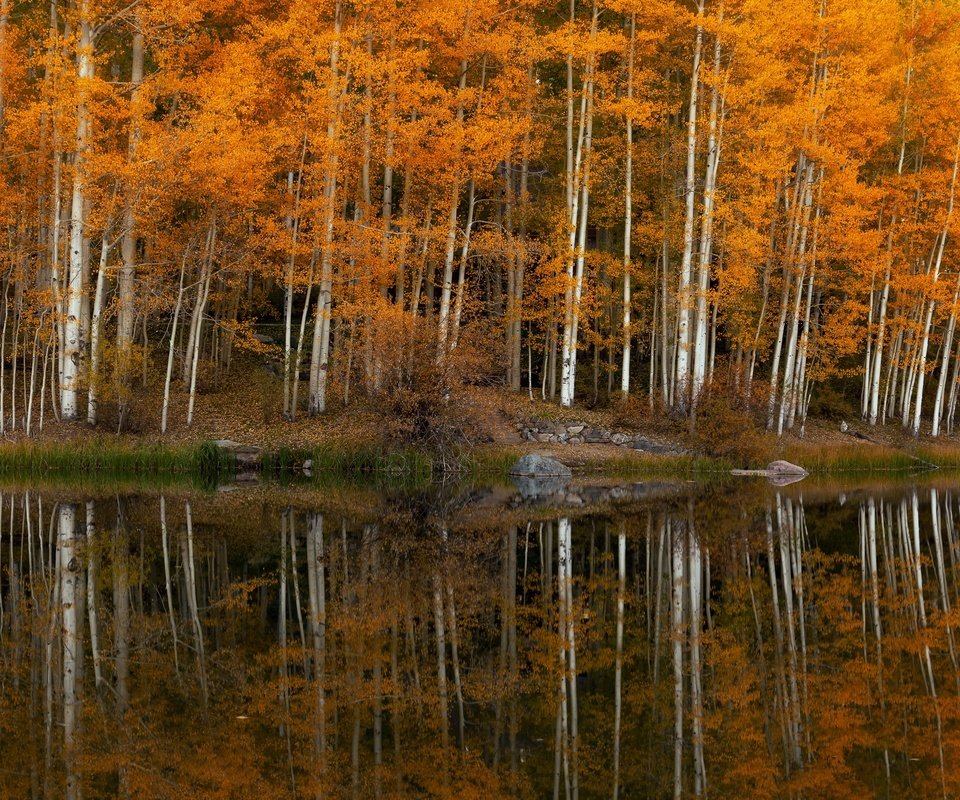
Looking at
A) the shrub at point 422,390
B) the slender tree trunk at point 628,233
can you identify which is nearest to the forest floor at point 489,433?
the shrub at point 422,390

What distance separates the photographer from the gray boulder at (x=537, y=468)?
21719 millimetres

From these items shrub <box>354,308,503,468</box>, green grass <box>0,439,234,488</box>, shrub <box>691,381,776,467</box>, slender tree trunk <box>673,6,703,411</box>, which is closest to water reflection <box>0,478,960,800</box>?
green grass <box>0,439,234,488</box>

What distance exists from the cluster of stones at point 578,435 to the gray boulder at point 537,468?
179 cm

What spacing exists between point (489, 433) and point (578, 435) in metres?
2.33

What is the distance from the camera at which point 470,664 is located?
7562mm

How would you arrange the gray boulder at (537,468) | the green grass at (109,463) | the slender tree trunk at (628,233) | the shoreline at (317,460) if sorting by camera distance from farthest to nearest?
the slender tree trunk at (628,233)
the gray boulder at (537,468)
the shoreline at (317,460)
the green grass at (109,463)

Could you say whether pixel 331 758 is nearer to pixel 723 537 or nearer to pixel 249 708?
pixel 249 708

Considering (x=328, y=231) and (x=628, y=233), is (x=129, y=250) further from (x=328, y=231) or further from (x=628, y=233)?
(x=628, y=233)

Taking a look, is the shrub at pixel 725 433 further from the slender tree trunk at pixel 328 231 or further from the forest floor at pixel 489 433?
the slender tree trunk at pixel 328 231

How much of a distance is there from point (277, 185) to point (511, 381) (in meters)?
6.90

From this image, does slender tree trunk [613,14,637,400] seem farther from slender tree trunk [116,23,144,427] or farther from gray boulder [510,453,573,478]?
slender tree trunk [116,23,144,427]

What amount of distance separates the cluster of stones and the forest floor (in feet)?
0.51

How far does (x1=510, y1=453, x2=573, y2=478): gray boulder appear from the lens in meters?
21.7

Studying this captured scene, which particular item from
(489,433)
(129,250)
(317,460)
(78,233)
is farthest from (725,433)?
(78,233)
